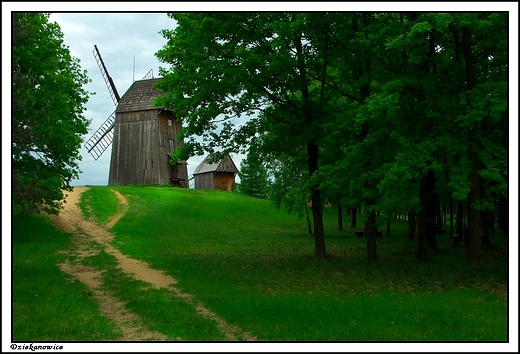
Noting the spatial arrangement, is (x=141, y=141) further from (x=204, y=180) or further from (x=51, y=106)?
(x=51, y=106)

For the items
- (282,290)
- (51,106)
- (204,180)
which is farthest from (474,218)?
(204,180)

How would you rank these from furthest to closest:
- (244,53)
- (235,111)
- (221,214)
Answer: (221,214) < (235,111) < (244,53)

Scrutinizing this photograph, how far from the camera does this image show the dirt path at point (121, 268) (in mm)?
11344

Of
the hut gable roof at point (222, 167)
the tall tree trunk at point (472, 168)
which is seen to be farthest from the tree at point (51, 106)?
the hut gable roof at point (222, 167)

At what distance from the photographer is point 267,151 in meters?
22.7

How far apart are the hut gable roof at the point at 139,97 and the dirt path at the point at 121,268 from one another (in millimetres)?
19184

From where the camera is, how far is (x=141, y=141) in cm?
5509

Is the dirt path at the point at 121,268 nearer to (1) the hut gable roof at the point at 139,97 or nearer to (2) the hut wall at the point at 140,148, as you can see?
(2) the hut wall at the point at 140,148

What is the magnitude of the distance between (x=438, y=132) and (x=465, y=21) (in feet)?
12.8

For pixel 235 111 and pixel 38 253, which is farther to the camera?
pixel 38 253

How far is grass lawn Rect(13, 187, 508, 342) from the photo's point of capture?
11.4m

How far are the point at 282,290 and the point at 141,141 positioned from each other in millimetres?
41679

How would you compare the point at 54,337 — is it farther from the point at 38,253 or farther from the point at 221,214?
the point at 221,214

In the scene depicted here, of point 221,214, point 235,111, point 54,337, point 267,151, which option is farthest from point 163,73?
point 221,214
